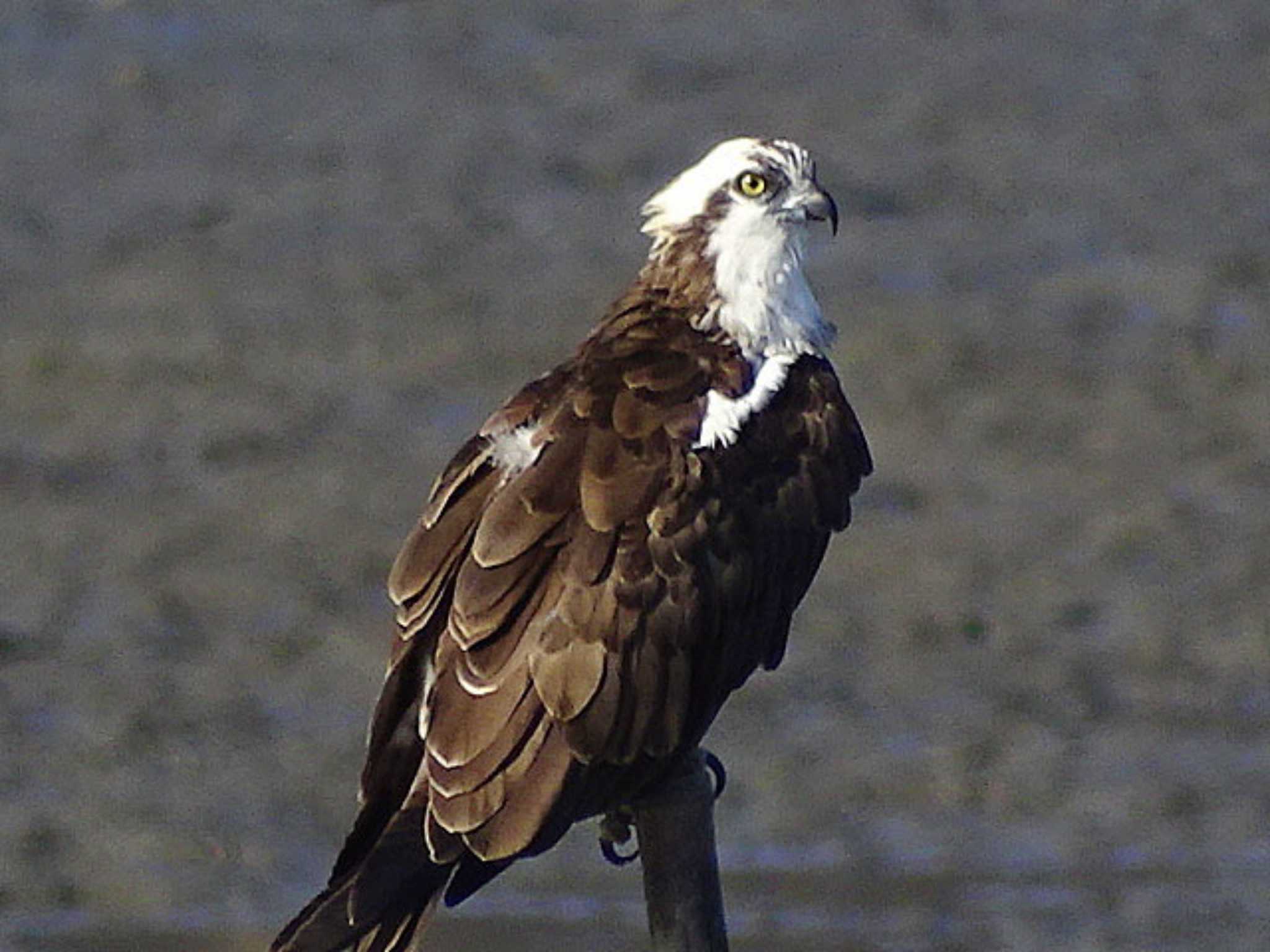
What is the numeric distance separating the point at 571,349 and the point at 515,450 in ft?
18.8

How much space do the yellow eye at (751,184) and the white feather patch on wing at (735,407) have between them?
0.45 metres

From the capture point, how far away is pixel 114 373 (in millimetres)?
12047

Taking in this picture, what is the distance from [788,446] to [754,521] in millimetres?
179

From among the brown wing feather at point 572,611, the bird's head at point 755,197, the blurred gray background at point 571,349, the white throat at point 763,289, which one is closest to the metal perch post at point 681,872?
the brown wing feather at point 572,611

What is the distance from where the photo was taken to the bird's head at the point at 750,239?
6.96 m

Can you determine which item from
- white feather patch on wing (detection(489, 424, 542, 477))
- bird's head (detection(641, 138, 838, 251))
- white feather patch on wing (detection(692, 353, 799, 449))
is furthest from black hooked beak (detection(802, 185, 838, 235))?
white feather patch on wing (detection(489, 424, 542, 477))

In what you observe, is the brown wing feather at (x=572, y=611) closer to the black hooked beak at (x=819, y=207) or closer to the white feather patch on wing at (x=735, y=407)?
the white feather patch on wing at (x=735, y=407)

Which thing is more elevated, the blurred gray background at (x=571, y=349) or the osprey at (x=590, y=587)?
the blurred gray background at (x=571, y=349)

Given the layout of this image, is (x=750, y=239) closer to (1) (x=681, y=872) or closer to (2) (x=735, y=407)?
(2) (x=735, y=407)

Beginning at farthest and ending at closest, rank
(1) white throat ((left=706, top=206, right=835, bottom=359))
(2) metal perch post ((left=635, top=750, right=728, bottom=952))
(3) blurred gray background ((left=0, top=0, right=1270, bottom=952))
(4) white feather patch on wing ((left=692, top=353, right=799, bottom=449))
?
(3) blurred gray background ((left=0, top=0, right=1270, bottom=952)), (1) white throat ((left=706, top=206, right=835, bottom=359)), (4) white feather patch on wing ((left=692, top=353, right=799, bottom=449)), (2) metal perch post ((left=635, top=750, right=728, bottom=952))

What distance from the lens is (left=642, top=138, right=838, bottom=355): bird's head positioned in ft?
22.9

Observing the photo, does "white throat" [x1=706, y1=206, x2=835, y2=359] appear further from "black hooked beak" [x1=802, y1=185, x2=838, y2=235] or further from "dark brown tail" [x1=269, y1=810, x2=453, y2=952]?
"dark brown tail" [x1=269, y1=810, x2=453, y2=952]

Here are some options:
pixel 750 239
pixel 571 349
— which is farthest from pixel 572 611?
pixel 571 349

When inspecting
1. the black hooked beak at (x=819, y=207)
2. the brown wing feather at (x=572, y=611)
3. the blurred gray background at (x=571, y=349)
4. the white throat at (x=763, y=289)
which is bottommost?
the brown wing feather at (x=572, y=611)
